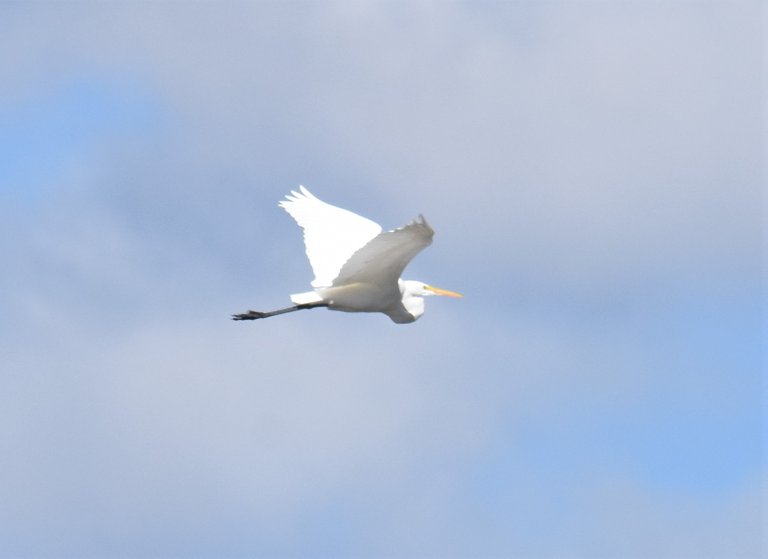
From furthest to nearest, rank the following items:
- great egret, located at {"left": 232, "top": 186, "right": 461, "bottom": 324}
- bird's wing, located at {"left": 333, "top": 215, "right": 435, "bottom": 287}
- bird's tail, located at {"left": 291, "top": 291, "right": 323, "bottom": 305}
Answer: bird's tail, located at {"left": 291, "top": 291, "right": 323, "bottom": 305}, great egret, located at {"left": 232, "top": 186, "right": 461, "bottom": 324}, bird's wing, located at {"left": 333, "top": 215, "right": 435, "bottom": 287}

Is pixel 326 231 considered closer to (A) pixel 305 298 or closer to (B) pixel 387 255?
(A) pixel 305 298

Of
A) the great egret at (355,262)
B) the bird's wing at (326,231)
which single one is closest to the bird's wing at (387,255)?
the great egret at (355,262)

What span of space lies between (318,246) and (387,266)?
8.93 feet

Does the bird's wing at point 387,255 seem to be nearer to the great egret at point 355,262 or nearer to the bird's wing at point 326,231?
the great egret at point 355,262

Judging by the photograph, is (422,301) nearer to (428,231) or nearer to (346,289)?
(346,289)

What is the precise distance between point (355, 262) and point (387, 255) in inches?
24.0

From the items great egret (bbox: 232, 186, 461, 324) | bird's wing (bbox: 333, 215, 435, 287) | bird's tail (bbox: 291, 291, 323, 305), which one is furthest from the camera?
bird's tail (bbox: 291, 291, 323, 305)

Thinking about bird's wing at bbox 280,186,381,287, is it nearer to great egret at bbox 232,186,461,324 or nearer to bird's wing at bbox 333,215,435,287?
great egret at bbox 232,186,461,324

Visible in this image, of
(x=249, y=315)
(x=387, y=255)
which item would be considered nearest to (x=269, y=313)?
(x=249, y=315)

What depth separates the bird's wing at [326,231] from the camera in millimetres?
24719

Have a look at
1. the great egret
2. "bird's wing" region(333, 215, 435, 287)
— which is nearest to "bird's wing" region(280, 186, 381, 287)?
the great egret

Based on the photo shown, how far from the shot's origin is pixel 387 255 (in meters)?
22.2

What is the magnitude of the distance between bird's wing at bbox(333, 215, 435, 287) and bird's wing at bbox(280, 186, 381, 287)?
2.88 feet

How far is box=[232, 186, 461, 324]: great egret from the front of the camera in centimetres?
2178
